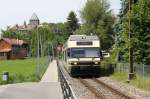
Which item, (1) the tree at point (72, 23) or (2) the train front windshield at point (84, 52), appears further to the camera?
(1) the tree at point (72, 23)

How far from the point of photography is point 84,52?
42.3 metres

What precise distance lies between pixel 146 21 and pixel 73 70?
7.16m

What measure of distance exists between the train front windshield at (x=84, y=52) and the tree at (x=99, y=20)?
52.0 m

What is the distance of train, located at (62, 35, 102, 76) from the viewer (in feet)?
137

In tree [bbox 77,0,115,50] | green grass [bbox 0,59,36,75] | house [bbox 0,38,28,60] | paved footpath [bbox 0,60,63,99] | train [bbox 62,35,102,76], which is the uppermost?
tree [bbox 77,0,115,50]

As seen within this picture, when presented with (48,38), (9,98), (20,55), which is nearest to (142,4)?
(9,98)

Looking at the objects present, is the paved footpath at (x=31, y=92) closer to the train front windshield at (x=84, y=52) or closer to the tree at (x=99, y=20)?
the train front windshield at (x=84, y=52)

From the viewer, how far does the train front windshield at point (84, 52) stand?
42062mm

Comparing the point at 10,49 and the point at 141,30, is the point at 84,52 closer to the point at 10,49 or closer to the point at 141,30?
the point at 141,30

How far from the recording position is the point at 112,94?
1052 inches

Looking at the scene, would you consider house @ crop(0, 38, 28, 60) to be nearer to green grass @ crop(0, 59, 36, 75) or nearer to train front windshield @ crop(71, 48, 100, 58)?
green grass @ crop(0, 59, 36, 75)

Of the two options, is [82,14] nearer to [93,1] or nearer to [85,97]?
[93,1]

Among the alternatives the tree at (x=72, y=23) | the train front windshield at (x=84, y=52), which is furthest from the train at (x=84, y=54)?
the tree at (x=72, y=23)

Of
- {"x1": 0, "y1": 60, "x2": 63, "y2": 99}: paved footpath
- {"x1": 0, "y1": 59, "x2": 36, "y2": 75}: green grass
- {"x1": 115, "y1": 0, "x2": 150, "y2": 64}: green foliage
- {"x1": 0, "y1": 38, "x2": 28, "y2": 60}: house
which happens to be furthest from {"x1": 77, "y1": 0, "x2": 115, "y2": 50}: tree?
{"x1": 0, "y1": 38, "x2": 28, "y2": 60}: house
